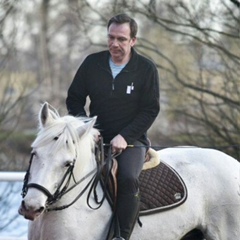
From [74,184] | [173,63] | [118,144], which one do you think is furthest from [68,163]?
[173,63]

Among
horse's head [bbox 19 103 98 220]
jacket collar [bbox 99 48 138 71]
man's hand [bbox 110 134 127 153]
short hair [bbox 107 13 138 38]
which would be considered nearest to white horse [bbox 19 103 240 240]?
horse's head [bbox 19 103 98 220]

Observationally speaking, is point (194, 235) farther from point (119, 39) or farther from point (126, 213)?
point (119, 39)

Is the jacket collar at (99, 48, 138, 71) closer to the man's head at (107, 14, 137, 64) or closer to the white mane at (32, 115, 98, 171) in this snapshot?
the man's head at (107, 14, 137, 64)

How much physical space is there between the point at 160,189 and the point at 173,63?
35.5ft

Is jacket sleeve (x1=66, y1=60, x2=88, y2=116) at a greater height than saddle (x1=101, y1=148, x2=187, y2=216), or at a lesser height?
greater

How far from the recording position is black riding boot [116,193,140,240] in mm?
5863

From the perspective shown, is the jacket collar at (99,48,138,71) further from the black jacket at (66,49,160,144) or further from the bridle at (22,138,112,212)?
the bridle at (22,138,112,212)

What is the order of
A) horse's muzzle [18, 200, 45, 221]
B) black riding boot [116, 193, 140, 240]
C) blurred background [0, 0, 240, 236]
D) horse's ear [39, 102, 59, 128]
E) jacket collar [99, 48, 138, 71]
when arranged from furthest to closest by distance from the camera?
1. blurred background [0, 0, 240, 236]
2. jacket collar [99, 48, 138, 71]
3. black riding boot [116, 193, 140, 240]
4. horse's ear [39, 102, 59, 128]
5. horse's muzzle [18, 200, 45, 221]

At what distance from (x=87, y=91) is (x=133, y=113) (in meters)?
0.39

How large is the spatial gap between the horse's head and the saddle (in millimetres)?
648

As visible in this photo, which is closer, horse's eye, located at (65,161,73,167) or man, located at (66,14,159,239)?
horse's eye, located at (65,161,73,167)

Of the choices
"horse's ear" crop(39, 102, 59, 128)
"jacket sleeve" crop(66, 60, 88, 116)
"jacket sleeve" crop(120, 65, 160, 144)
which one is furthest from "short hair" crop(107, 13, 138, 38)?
"horse's ear" crop(39, 102, 59, 128)

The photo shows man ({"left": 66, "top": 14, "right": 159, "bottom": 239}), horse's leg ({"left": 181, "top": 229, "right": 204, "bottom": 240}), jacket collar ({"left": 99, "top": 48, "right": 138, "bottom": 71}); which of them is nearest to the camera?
man ({"left": 66, "top": 14, "right": 159, "bottom": 239})

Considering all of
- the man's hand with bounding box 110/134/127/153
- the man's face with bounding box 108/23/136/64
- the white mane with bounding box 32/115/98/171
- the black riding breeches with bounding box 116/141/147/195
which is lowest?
the black riding breeches with bounding box 116/141/147/195
